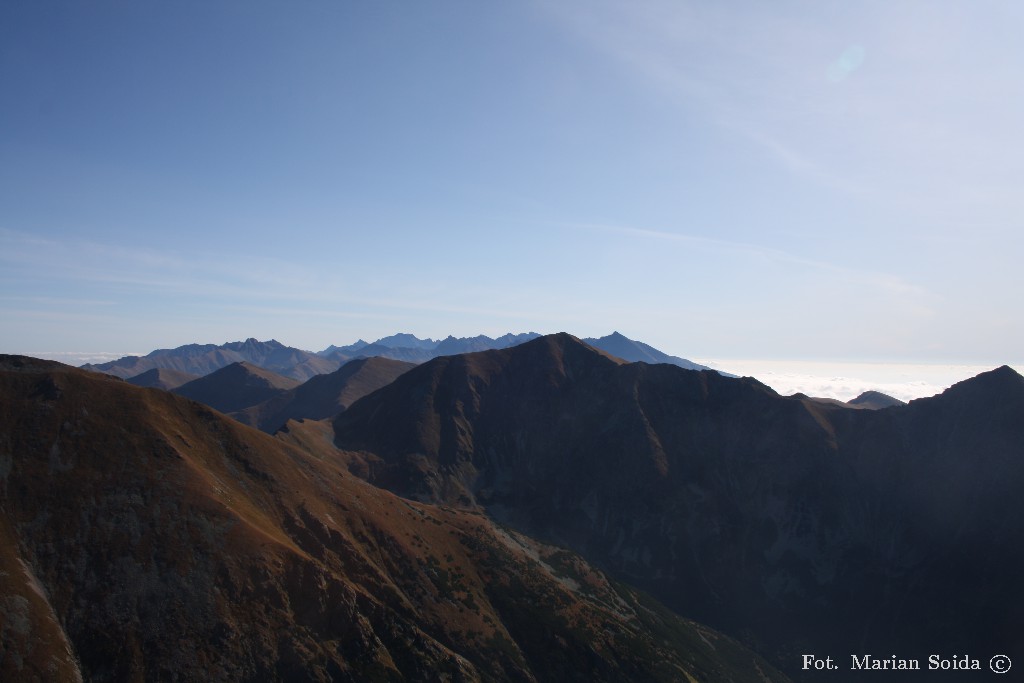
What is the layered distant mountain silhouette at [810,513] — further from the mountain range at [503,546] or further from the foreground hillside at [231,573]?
the foreground hillside at [231,573]

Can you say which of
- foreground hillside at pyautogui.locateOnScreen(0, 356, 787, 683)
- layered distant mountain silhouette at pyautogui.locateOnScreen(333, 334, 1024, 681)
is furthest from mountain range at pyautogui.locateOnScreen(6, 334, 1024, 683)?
layered distant mountain silhouette at pyautogui.locateOnScreen(333, 334, 1024, 681)

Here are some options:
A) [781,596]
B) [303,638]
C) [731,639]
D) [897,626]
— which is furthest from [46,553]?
[897,626]

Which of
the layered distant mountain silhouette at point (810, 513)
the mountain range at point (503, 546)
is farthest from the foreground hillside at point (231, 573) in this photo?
the layered distant mountain silhouette at point (810, 513)

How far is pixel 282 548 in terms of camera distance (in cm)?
7875

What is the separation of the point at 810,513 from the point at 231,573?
158886 mm

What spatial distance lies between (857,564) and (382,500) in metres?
134

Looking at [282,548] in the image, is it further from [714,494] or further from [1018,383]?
[1018,383]

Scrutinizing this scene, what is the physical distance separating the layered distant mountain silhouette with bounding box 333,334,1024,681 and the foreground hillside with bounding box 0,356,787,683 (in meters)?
53.6

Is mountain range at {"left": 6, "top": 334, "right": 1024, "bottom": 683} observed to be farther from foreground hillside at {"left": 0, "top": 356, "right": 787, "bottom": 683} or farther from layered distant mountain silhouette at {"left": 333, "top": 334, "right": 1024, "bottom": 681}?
layered distant mountain silhouette at {"left": 333, "top": 334, "right": 1024, "bottom": 681}

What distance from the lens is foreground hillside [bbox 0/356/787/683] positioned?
65.1m

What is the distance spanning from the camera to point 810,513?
169750 millimetres

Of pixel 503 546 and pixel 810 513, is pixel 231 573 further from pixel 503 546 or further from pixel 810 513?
pixel 810 513

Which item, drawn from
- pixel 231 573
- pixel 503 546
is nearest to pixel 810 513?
pixel 503 546

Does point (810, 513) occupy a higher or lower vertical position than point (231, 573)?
lower
